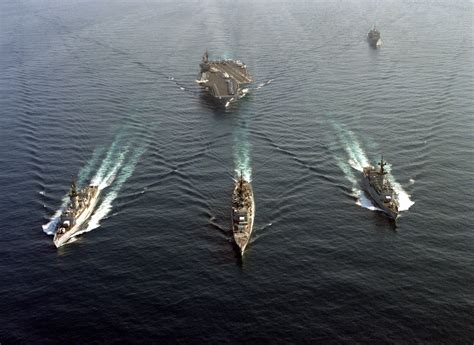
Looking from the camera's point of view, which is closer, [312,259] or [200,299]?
[200,299]

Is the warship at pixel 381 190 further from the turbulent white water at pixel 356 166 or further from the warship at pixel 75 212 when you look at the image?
the warship at pixel 75 212

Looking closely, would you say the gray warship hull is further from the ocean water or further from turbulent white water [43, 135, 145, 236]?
turbulent white water [43, 135, 145, 236]

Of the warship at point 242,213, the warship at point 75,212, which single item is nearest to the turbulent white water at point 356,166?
the warship at point 242,213

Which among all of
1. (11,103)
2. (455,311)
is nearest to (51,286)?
(455,311)

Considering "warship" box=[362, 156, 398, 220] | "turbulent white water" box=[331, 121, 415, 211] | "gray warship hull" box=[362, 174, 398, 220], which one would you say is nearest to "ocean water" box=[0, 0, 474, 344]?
"turbulent white water" box=[331, 121, 415, 211]

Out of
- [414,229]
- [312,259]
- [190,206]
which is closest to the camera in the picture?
[312,259]

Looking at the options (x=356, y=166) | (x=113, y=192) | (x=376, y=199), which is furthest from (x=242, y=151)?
(x=376, y=199)

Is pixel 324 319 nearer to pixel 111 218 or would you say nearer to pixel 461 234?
pixel 461 234
